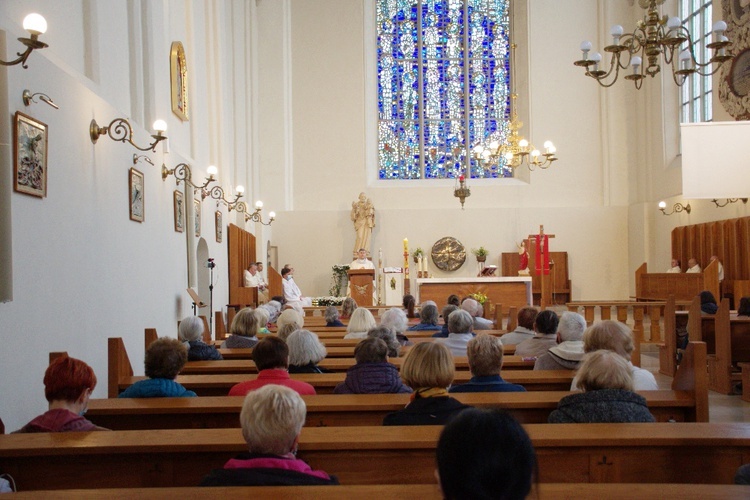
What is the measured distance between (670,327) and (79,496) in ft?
25.4

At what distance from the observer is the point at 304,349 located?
15.6 ft

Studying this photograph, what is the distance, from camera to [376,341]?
409cm

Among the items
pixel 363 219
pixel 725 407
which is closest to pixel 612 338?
pixel 725 407

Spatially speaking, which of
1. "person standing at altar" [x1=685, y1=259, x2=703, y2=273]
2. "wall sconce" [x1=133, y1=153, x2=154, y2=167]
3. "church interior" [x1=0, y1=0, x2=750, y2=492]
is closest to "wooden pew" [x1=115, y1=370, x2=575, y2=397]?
"wall sconce" [x1=133, y1=153, x2=154, y2=167]

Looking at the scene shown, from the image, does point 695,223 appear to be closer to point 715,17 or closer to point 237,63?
point 715,17

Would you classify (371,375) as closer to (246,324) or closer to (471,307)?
(246,324)

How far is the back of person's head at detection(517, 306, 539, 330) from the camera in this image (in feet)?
20.8

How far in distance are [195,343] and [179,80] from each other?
236 inches

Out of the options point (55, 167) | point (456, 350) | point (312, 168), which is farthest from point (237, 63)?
point (456, 350)

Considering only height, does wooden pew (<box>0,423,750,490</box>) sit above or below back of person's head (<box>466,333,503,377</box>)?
below

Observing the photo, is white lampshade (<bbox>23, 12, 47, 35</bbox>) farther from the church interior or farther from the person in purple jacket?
the church interior

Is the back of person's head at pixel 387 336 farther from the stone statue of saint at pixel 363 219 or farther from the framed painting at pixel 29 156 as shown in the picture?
the stone statue of saint at pixel 363 219

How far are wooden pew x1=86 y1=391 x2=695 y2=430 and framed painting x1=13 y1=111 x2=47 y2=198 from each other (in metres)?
2.23

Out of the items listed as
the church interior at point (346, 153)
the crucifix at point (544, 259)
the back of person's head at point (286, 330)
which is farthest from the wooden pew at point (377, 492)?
the crucifix at point (544, 259)
